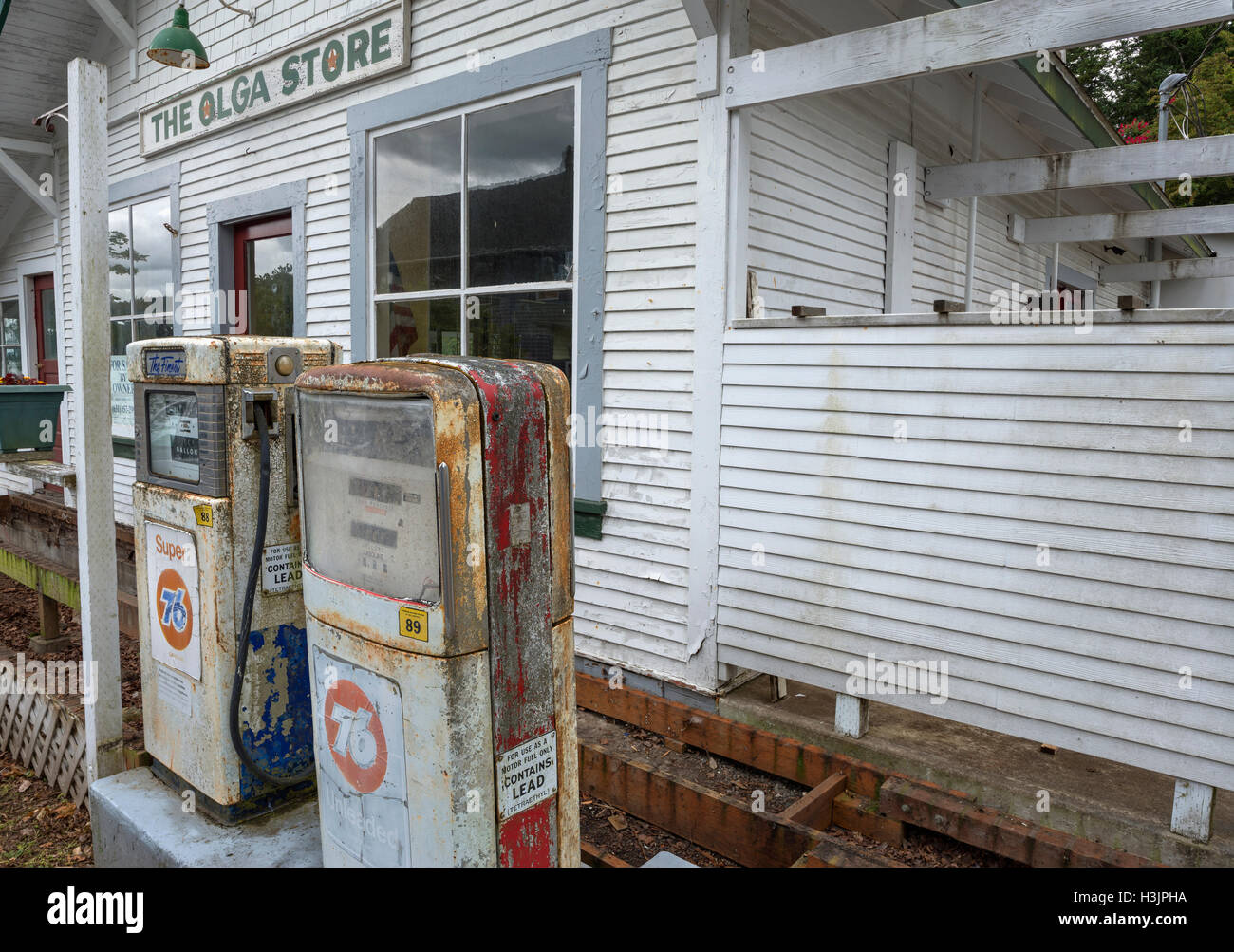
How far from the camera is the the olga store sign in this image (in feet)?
19.0

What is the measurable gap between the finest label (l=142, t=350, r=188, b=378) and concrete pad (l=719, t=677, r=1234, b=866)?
9.59ft

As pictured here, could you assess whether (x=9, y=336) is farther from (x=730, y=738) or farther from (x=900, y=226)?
(x=730, y=738)

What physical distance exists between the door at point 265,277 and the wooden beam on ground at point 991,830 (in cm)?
587

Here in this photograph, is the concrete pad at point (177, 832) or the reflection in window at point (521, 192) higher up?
the reflection in window at point (521, 192)

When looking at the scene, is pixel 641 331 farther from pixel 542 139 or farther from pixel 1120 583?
pixel 1120 583

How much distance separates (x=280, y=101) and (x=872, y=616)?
6020 mm

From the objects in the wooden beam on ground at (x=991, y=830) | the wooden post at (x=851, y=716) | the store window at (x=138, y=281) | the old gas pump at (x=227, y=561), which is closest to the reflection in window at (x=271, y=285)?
the store window at (x=138, y=281)

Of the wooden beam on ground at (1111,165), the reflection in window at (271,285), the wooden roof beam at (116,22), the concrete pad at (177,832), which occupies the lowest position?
the concrete pad at (177,832)

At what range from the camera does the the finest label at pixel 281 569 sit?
2859mm

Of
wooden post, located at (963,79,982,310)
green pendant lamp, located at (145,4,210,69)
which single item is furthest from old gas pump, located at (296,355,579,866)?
green pendant lamp, located at (145,4,210,69)

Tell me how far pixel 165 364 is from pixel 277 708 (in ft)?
4.15

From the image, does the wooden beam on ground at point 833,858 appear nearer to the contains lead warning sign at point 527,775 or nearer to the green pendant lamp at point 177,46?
the contains lead warning sign at point 527,775
